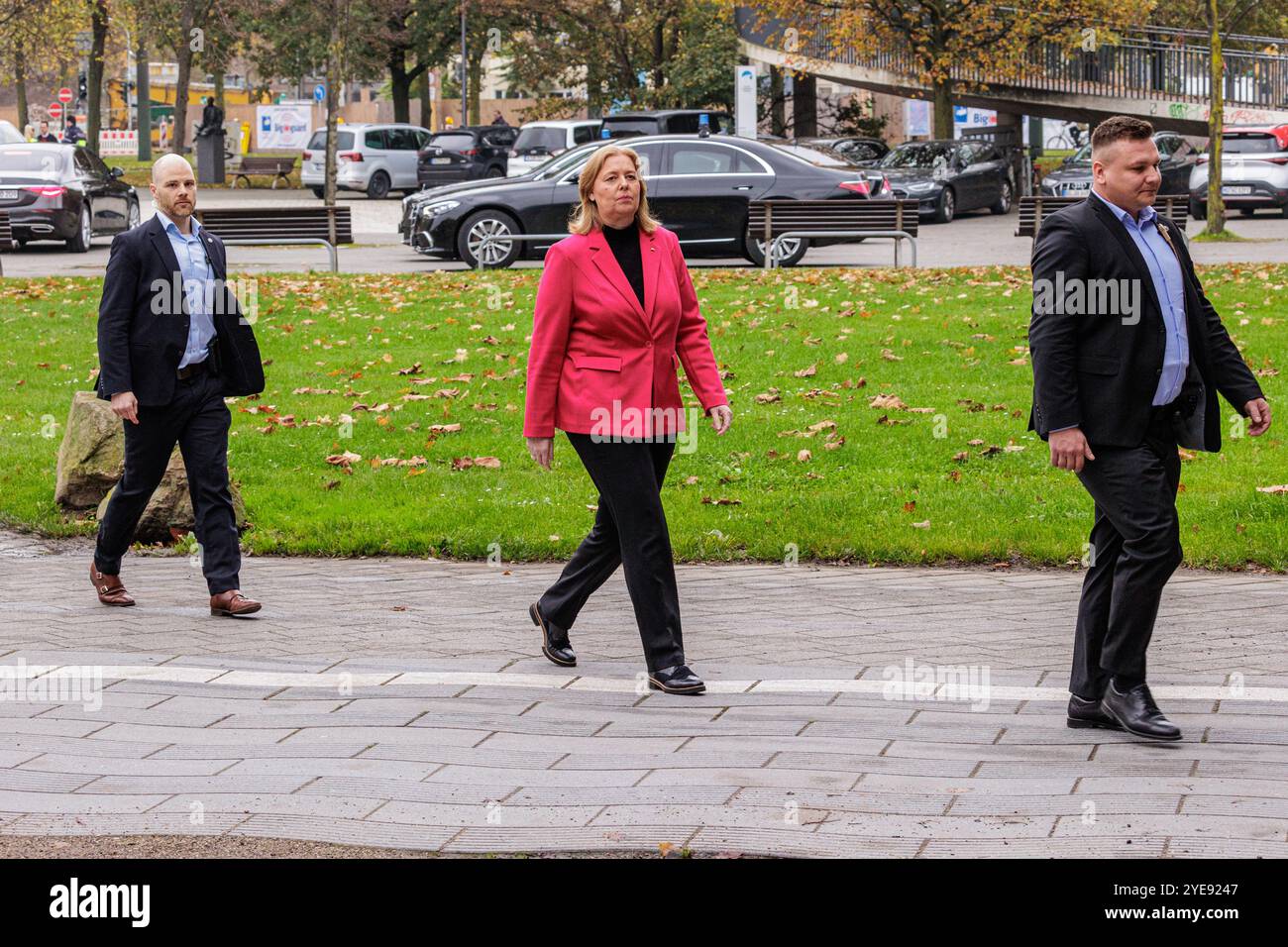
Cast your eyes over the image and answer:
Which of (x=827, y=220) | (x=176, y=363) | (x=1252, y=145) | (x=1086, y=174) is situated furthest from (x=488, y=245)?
(x=1252, y=145)

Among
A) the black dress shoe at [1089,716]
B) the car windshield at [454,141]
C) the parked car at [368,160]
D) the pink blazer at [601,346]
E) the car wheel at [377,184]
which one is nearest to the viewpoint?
the black dress shoe at [1089,716]

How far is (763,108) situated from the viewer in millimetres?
50188

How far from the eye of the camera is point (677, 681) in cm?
590

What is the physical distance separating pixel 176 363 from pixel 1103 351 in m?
3.74

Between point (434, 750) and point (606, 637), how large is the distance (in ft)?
5.36

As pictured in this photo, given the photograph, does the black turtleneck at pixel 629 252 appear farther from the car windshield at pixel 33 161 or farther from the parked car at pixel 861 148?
the parked car at pixel 861 148

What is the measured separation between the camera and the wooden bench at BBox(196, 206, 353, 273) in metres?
19.8

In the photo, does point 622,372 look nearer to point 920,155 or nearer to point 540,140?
point 920,155

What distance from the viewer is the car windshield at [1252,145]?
31.8m

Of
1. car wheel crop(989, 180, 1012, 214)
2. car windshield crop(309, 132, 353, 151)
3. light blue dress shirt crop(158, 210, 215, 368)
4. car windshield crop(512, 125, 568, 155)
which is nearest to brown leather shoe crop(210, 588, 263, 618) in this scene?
light blue dress shirt crop(158, 210, 215, 368)

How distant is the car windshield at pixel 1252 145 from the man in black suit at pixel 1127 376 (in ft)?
93.1

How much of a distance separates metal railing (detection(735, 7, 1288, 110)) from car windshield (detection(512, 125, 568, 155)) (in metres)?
5.39

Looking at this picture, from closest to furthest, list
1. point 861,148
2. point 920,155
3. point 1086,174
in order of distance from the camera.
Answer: point 1086,174 → point 920,155 → point 861,148

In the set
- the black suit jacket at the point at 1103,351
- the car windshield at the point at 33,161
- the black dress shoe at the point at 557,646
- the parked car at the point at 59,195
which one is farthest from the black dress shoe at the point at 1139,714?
the car windshield at the point at 33,161
